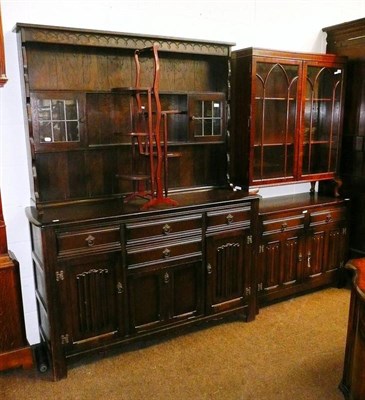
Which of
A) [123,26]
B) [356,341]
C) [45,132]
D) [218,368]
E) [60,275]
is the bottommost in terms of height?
[218,368]

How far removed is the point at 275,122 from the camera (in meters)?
3.21

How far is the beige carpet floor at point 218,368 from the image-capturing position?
2.28 m

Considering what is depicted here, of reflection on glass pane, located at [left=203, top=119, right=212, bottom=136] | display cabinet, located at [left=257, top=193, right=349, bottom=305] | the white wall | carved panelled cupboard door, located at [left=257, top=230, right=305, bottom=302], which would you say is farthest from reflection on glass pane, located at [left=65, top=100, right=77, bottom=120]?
carved panelled cupboard door, located at [left=257, top=230, right=305, bottom=302]

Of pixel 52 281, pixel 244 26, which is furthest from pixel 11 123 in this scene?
pixel 244 26

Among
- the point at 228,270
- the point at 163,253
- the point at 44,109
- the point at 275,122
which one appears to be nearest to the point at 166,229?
the point at 163,253

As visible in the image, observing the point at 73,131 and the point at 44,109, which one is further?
the point at 73,131

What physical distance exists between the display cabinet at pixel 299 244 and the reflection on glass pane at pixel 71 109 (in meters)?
1.51

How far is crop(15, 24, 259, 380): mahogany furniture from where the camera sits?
236 centimetres

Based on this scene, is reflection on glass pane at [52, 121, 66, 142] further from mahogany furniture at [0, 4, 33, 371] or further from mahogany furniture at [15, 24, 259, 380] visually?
mahogany furniture at [0, 4, 33, 371]

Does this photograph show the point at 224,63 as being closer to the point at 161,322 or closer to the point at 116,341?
the point at 161,322

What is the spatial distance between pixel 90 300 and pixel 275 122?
1.96m

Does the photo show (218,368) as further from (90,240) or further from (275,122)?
(275,122)

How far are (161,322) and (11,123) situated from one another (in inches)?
62.8

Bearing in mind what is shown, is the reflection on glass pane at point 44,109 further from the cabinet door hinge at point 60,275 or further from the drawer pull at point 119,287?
the drawer pull at point 119,287
